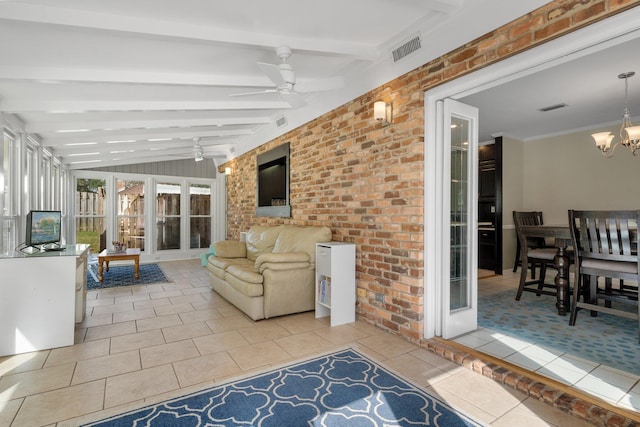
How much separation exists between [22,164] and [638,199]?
8323mm

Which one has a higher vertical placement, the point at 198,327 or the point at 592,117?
the point at 592,117

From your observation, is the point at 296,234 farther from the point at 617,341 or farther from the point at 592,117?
the point at 592,117

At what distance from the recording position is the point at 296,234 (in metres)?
4.09

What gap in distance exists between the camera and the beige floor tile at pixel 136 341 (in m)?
2.83

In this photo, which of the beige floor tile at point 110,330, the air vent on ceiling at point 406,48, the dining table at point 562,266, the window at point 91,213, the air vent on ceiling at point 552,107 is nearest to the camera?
the air vent on ceiling at point 406,48

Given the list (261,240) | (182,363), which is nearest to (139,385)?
(182,363)

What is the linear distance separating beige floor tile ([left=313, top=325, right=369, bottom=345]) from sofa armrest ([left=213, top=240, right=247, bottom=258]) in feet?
7.79

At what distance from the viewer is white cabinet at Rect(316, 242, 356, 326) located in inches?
132

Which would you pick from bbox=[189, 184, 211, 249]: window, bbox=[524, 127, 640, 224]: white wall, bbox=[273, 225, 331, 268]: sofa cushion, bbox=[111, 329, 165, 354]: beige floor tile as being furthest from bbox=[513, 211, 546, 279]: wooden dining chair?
bbox=[189, 184, 211, 249]: window

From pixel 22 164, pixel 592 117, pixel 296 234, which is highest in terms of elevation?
pixel 592 117

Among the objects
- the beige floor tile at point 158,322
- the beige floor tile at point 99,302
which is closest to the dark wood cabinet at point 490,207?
the beige floor tile at point 158,322

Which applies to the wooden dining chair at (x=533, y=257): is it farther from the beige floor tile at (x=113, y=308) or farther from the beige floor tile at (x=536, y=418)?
the beige floor tile at (x=113, y=308)

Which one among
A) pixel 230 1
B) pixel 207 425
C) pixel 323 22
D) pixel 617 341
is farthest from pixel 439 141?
pixel 207 425

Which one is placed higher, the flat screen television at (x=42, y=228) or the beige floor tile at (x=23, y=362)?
the flat screen television at (x=42, y=228)
